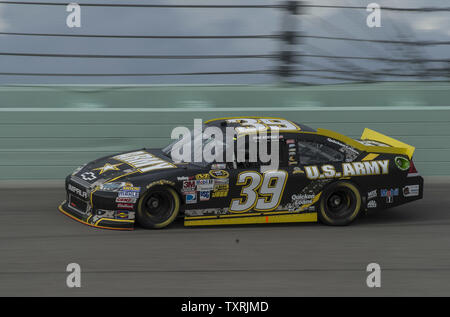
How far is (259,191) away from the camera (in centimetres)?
789

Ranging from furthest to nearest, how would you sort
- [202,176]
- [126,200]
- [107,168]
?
[107,168], [202,176], [126,200]

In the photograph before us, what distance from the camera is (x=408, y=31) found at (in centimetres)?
1084

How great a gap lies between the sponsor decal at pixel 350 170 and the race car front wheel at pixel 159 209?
5.37 ft

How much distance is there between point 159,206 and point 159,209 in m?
0.03

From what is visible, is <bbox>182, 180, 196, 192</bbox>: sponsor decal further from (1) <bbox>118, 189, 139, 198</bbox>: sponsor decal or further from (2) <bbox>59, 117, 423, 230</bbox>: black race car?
(1) <bbox>118, 189, 139, 198</bbox>: sponsor decal

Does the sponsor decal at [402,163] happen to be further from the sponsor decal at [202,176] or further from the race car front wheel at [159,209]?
the race car front wheel at [159,209]

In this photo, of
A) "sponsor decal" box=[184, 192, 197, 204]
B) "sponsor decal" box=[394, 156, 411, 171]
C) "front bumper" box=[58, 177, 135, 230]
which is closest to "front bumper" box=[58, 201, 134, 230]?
"front bumper" box=[58, 177, 135, 230]

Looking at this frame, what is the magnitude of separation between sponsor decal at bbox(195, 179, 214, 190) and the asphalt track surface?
0.50 m

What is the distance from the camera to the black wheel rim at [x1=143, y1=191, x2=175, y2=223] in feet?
25.2

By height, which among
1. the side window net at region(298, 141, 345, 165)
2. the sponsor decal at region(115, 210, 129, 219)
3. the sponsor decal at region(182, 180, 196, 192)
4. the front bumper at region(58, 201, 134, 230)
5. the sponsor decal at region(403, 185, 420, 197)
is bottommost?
the front bumper at region(58, 201, 134, 230)

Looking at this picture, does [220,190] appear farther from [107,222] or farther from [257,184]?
[107,222]

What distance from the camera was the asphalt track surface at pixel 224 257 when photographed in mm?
5910

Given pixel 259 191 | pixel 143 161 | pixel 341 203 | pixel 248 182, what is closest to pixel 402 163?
pixel 341 203

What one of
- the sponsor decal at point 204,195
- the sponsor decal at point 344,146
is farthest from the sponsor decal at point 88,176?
the sponsor decal at point 344,146
